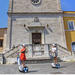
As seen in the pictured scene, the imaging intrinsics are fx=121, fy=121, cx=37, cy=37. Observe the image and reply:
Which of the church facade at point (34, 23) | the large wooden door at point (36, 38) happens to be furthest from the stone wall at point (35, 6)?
the large wooden door at point (36, 38)

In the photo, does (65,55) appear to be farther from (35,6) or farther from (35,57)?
(35,6)

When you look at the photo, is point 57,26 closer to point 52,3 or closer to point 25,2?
point 52,3

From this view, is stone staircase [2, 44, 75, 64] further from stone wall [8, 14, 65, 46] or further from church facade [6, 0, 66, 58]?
stone wall [8, 14, 65, 46]

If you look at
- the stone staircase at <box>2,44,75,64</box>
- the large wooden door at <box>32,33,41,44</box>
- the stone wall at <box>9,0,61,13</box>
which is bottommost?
the stone staircase at <box>2,44,75,64</box>

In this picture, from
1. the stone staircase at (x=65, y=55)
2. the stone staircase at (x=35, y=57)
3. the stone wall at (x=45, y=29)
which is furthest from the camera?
the stone wall at (x=45, y=29)

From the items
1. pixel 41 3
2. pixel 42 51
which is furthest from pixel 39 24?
→ pixel 42 51

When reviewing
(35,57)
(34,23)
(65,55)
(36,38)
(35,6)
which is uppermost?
(35,6)

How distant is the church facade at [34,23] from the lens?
2012cm

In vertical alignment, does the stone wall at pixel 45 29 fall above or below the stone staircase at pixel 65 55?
above

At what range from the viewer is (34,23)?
20.7 meters

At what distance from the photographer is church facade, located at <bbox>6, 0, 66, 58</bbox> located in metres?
20.1

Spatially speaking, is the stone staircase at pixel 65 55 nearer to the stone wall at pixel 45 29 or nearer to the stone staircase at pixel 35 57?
the stone staircase at pixel 35 57

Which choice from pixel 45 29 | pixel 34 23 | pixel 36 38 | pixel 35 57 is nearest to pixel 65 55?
pixel 35 57

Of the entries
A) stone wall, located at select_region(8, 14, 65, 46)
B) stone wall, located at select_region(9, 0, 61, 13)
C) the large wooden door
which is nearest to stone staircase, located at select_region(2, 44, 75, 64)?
stone wall, located at select_region(8, 14, 65, 46)
